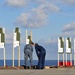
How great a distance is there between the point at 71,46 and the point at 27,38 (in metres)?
6.18

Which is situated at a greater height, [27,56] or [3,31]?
[3,31]

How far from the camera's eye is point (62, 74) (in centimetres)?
1862

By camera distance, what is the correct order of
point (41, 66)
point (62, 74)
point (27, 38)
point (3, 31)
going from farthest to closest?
1. point (27, 38)
2. point (3, 31)
3. point (41, 66)
4. point (62, 74)

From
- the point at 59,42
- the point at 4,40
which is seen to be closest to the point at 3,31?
the point at 4,40

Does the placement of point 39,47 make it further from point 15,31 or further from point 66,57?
point 66,57

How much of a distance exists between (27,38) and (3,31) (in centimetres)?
458

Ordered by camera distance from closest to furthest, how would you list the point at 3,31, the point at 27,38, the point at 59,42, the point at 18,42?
the point at 3,31
the point at 18,42
the point at 27,38
the point at 59,42

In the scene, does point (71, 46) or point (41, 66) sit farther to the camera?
point (71, 46)

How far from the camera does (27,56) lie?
1019 inches

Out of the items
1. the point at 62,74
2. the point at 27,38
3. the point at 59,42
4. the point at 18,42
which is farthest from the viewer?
the point at 59,42

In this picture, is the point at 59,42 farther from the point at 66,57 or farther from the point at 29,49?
the point at 29,49

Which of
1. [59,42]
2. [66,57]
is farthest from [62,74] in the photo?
[66,57]

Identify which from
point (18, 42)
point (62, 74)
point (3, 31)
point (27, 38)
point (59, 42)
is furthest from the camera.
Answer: point (59, 42)

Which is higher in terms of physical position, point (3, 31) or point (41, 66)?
point (3, 31)
